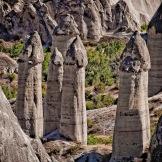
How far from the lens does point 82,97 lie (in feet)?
103

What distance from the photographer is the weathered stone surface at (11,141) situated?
1482 cm

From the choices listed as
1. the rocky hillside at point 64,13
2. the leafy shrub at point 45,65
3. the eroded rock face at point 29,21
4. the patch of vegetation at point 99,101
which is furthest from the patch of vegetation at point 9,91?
the eroded rock face at point 29,21

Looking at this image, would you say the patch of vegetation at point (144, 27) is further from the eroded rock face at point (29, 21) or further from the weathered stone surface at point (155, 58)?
the weathered stone surface at point (155, 58)

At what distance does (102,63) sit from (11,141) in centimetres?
4322

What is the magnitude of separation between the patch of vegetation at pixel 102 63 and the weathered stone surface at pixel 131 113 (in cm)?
2185

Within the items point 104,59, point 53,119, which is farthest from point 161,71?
point 104,59

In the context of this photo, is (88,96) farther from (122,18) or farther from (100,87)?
(122,18)

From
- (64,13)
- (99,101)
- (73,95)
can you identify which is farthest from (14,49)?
(73,95)

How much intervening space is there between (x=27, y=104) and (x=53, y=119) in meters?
1.83

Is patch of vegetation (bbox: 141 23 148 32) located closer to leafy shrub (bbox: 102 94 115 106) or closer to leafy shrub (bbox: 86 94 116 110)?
leafy shrub (bbox: 86 94 116 110)

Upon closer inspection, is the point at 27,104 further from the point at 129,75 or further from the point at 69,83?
the point at 129,75

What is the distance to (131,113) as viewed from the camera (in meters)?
28.2

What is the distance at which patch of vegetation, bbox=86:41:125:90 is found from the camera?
53.0 meters

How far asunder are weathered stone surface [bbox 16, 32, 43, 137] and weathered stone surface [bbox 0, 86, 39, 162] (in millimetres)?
16662
